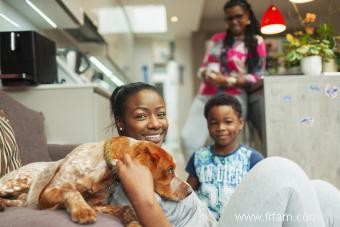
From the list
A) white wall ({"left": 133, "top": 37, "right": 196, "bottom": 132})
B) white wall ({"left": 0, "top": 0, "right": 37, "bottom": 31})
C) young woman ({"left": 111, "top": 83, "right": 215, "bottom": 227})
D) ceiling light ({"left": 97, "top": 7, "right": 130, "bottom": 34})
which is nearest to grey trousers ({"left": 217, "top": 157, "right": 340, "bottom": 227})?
young woman ({"left": 111, "top": 83, "right": 215, "bottom": 227})

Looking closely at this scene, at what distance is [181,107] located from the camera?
19.8 ft

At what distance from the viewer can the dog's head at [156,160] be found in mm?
827

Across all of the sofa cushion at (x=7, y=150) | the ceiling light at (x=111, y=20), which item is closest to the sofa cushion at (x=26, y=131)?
the sofa cushion at (x=7, y=150)

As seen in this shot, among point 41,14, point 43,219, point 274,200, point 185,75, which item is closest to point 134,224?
point 43,219

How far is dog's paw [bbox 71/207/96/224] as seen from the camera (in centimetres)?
71

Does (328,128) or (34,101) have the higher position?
(34,101)

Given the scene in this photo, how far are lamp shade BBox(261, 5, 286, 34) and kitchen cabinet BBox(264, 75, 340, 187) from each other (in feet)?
1.17

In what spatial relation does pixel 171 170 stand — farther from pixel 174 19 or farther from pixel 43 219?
pixel 174 19

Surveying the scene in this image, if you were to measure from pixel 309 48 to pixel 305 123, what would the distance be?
1.34 feet

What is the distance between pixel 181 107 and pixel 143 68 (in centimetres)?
95

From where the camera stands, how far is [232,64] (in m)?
2.23

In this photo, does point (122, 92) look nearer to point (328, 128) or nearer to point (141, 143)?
point (141, 143)

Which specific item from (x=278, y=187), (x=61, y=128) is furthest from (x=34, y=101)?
(x=278, y=187)

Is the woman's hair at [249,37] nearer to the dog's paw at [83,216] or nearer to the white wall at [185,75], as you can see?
the dog's paw at [83,216]
